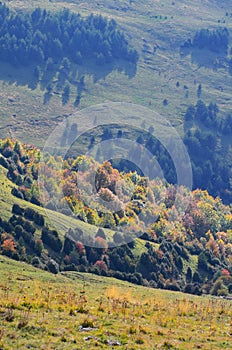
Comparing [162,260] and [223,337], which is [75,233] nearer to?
[162,260]

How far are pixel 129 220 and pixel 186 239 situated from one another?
57.4ft

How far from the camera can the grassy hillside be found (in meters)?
34.0

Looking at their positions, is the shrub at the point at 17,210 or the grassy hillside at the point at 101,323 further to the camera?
the shrub at the point at 17,210

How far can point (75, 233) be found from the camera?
10931cm

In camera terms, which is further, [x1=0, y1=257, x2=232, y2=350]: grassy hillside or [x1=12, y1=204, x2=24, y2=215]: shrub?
[x1=12, y1=204, x2=24, y2=215]: shrub

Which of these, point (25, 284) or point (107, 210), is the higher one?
point (107, 210)

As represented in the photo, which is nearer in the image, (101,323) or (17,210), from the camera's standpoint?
(101,323)

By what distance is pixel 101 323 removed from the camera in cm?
3844

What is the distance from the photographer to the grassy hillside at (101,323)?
34.0 meters

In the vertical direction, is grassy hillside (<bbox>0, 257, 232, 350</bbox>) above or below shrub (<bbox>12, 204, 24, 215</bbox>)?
below

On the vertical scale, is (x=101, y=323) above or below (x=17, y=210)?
below

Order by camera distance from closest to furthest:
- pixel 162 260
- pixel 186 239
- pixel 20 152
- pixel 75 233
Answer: pixel 75 233, pixel 162 260, pixel 186 239, pixel 20 152

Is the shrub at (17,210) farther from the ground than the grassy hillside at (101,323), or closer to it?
farther from the ground

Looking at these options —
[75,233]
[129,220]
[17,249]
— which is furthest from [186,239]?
[17,249]
